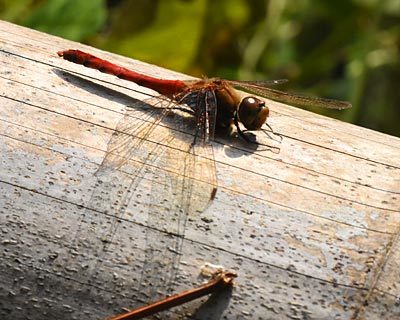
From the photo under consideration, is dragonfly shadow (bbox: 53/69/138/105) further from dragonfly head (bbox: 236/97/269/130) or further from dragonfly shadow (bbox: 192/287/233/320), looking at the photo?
dragonfly shadow (bbox: 192/287/233/320)

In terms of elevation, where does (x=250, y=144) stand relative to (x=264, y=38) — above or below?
below

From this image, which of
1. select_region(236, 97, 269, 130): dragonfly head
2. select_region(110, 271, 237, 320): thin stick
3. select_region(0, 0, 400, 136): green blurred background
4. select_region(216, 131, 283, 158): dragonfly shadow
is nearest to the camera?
select_region(110, 271, 237, 320): thin stick

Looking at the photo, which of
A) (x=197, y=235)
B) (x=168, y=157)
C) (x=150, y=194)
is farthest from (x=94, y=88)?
(x=197, y=235)

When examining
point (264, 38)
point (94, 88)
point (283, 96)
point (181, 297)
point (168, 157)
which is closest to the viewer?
point (181, 297)

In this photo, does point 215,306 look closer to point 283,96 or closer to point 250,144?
point 250,144

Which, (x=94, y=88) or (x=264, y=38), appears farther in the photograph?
(x=264, y=38)

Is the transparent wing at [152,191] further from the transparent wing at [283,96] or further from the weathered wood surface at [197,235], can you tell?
the transparent wing at [283,96]

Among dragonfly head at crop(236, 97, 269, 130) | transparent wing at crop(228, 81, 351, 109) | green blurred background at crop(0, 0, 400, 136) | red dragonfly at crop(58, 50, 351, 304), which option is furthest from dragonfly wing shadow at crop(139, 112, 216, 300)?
green blurred background at crop(0, 0, 400, 136)
